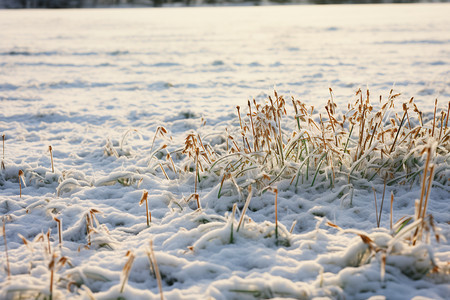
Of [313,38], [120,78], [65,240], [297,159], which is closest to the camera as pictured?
[65,240]

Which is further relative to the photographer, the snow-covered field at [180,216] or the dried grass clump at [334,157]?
the dried grass clump at [334,157]

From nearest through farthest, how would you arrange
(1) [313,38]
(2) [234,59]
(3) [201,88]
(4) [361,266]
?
(4) [361,266] → (3) [201,88] → (2) [234,59] → (1) [313,38]

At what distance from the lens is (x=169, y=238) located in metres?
1.84

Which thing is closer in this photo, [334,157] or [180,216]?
[180,216]

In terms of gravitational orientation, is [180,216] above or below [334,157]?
below

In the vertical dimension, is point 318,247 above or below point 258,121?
below

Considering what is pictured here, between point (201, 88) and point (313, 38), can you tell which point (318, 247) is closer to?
point (201, 88)

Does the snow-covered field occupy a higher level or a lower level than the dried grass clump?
lower

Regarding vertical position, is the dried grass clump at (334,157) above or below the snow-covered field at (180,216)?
above

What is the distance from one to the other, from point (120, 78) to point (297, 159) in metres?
5.93

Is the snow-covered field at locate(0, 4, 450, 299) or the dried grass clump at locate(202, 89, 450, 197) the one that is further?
the dried grass clump at locate(202, 89, 450, 197)

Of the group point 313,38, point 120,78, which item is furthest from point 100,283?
point 313,38

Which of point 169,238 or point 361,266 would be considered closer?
point 361,266

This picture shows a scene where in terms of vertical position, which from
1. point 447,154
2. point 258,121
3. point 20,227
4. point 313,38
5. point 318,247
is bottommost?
point 20,227
